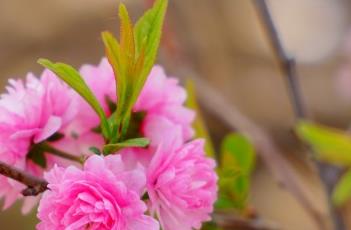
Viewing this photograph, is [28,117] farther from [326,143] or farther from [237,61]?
[237,61]

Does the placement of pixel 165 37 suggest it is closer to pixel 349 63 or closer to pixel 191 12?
pixel 349 63

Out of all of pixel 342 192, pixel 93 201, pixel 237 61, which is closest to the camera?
pixel 93 201

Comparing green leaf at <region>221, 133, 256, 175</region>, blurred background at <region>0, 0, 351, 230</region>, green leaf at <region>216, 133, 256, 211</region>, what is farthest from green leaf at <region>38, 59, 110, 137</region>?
blurred background at <region>0, 0, 351, 230</region>

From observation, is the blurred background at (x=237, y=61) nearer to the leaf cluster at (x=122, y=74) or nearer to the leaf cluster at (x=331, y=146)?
the leaf cluster at (x=331, y=146)

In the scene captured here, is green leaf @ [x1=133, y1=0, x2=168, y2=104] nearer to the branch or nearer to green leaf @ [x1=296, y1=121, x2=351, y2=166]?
the branch

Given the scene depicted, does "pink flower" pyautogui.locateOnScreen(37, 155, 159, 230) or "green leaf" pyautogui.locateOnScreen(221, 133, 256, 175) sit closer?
"pink flower" pyautogui.locateOnScreen(37, 155, 159, 230)

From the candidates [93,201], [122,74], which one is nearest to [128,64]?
[122,74]

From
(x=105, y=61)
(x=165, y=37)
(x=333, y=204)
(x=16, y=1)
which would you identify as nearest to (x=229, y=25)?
(x=16, y=1)
